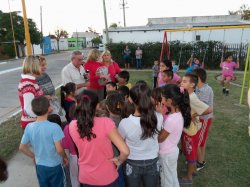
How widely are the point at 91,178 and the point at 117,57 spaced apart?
55.4ft

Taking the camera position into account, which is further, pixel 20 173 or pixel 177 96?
pixel 20 173

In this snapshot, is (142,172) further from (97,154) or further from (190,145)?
(190,145)

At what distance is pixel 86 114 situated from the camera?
86.7 inches

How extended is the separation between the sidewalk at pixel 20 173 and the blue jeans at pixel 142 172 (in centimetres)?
168

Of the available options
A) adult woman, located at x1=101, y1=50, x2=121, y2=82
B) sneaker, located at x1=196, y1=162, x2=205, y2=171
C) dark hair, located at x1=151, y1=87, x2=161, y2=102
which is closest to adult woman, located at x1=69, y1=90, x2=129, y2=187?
dark hair, located at x1=151, y1=87, x2=161, y2=102

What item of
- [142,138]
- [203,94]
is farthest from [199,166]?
[142,138]

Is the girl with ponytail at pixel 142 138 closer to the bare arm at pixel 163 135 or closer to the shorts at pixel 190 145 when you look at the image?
the bare arm at pixel 163 135

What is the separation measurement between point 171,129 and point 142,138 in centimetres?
40

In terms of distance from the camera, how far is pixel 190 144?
3.41 metres

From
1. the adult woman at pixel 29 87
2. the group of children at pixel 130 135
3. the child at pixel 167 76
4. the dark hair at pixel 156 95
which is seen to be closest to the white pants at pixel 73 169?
the group of children at pixel 130 135

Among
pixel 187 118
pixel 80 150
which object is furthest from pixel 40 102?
pixel 187 118

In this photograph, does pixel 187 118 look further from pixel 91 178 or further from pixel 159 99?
pixel 91 178

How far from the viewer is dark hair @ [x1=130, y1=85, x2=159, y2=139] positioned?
2418mm

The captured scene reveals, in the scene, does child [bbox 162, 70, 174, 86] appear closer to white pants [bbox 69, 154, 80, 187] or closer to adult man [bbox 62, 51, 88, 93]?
adult man [bbox 62, 51, 88, 93]
